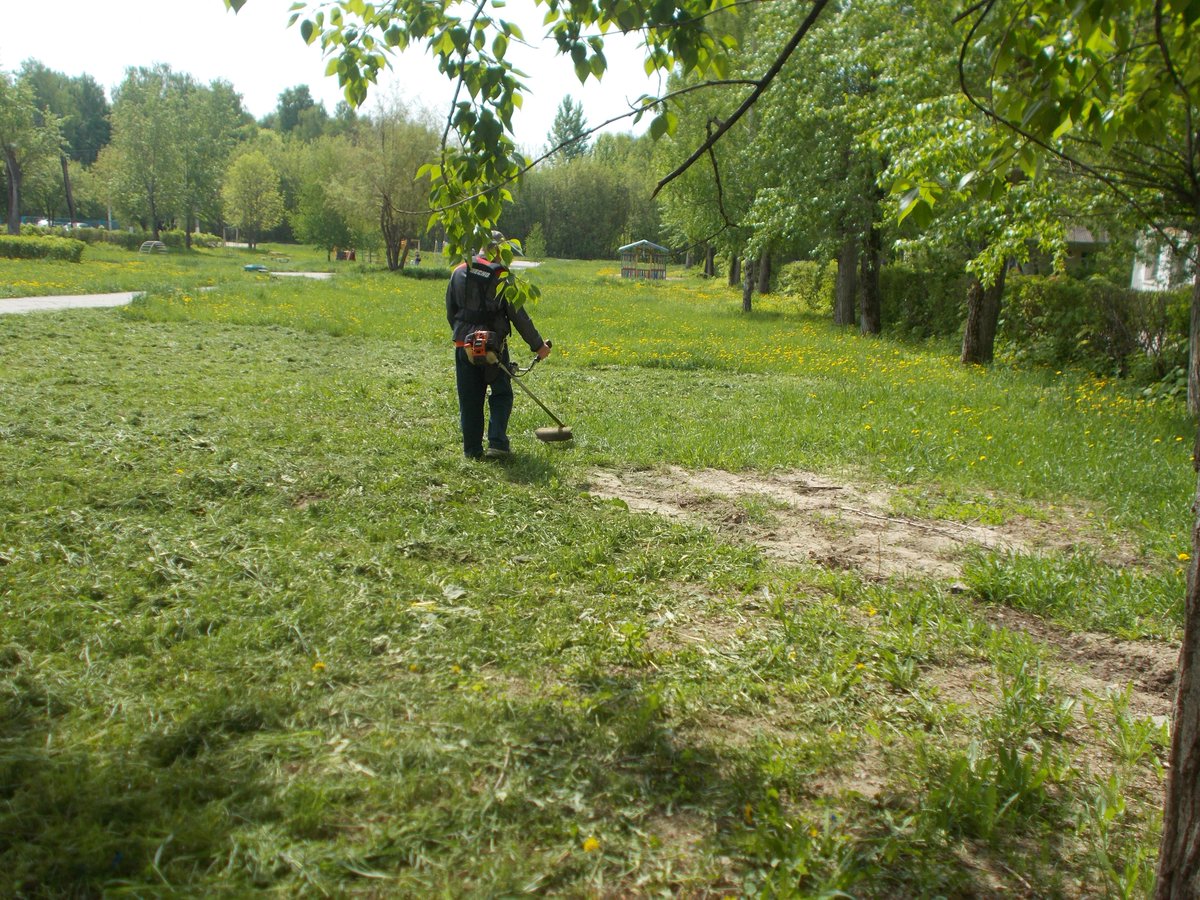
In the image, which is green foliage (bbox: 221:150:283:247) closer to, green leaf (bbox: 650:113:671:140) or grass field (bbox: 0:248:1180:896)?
grass field (bbox: 0:248:1180:896)

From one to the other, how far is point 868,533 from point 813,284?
24.8m

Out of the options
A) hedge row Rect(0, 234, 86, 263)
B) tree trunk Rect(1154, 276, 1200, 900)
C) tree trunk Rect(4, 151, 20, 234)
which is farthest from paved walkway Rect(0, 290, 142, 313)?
tree trunk Rect(4, 151, 20, 234)

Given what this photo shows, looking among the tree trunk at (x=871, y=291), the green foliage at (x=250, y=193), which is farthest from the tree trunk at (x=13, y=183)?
the tree trunk at (x=871, y=291)

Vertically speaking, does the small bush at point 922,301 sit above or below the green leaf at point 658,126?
below

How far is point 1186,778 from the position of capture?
2.27 metres

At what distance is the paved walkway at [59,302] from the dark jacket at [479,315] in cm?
A: 1246

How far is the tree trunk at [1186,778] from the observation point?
2236 mm

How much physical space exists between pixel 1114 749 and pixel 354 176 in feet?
154

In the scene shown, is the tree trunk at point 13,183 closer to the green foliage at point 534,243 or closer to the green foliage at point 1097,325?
the green foliage at point 534,243

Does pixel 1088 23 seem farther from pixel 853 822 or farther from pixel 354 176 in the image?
pixel 354 176

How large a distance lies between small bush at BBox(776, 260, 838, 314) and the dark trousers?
20.8m

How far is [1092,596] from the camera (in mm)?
4758

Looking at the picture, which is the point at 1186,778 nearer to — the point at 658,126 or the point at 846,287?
the point at 658,126

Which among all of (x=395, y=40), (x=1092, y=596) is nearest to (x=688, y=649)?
(x=1092, y=596)
